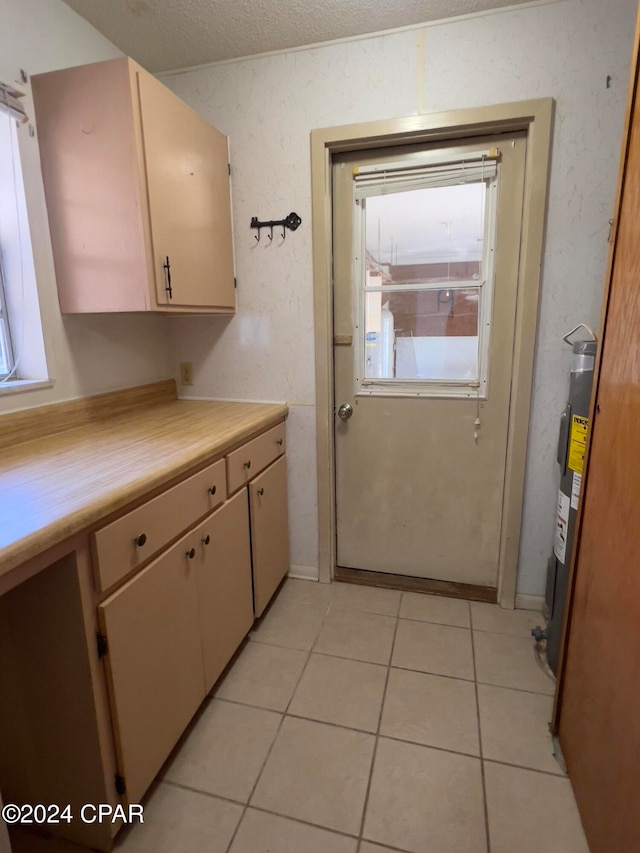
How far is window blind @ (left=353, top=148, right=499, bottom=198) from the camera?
5.95ft

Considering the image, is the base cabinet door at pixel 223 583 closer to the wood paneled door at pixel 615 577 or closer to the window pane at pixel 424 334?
the window pane at pixel 424 334

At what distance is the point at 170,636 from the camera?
4.19 ft

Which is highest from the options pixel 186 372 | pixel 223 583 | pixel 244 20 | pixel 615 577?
pixel 244 20

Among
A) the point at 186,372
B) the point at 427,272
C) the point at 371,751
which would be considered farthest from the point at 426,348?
the point at 371,751

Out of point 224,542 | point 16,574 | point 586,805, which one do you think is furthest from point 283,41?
point 586,805

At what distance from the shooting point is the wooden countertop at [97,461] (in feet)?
2.88

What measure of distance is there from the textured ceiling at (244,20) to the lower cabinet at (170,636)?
1813 mm

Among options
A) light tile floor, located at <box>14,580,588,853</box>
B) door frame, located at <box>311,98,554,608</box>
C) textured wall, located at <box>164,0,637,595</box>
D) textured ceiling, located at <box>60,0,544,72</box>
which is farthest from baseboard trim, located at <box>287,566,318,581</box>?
textured ceiling, located at <box>60,0,544,72</box>

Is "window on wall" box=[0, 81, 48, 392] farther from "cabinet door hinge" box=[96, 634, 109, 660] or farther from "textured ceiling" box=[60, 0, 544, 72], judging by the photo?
"cabinet door hinge" box=[96, 634, 109, 660]

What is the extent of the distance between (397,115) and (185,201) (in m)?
0.94

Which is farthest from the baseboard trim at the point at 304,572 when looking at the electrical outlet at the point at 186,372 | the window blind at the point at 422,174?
the window blind at the point at 422,174

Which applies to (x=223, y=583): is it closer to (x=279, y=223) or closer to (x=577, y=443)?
(x=577, y=443)

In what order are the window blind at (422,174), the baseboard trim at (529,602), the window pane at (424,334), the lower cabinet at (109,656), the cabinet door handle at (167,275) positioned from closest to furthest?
the lower cabinet at (109,656) → the cabinet door handle at (167,275) → the window blind at (422,174) → the window pane at (424,334) → the baseboard trim at (529,602)

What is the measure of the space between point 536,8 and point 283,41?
3.19 ft
